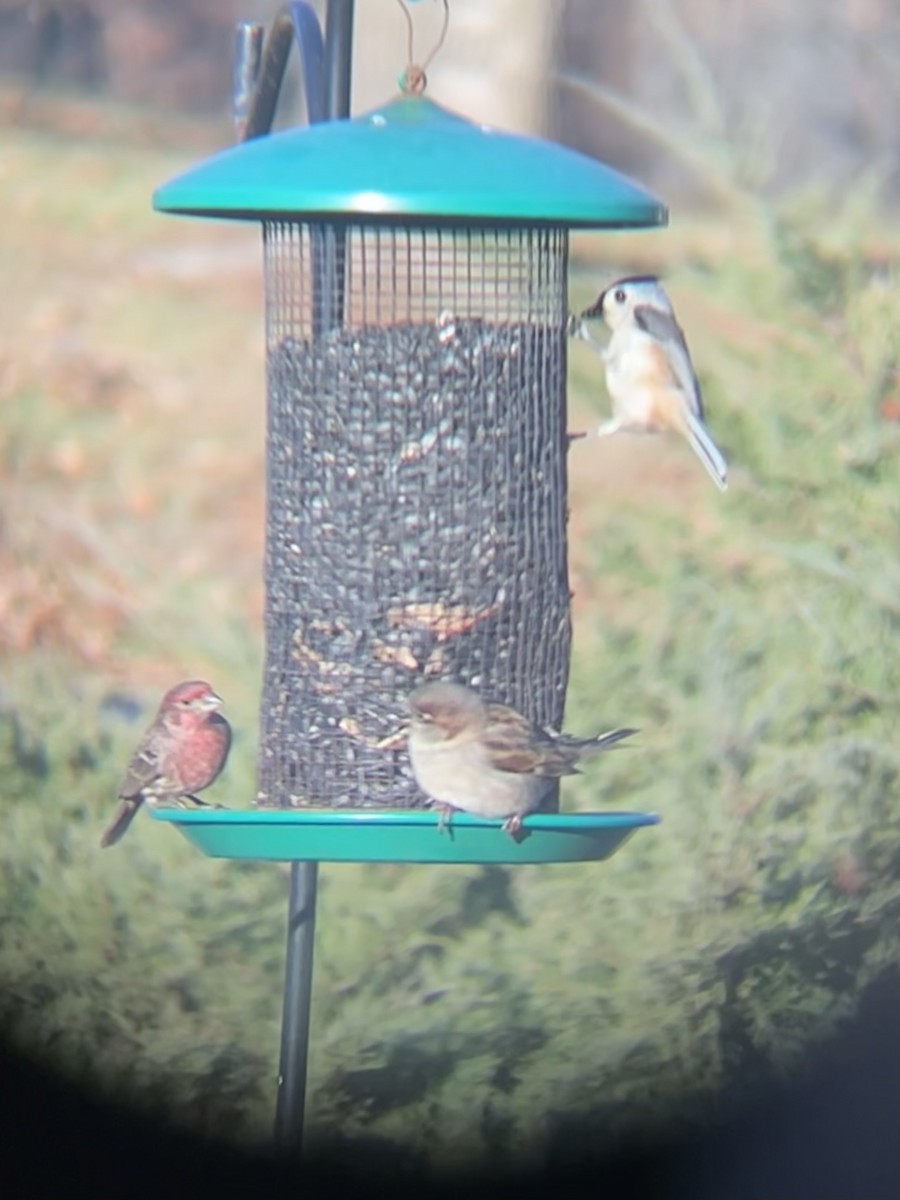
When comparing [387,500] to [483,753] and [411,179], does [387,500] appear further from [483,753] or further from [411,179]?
[411,179]

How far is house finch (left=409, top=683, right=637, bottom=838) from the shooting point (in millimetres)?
2676

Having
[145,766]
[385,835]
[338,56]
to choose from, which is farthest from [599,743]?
[338,56]

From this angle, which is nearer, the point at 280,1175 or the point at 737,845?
the point at 280,1175

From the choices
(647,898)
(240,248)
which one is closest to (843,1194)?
(647,898)

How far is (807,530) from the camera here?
429cm

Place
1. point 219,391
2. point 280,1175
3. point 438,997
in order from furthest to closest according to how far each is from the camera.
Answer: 1. point 219,391
2. point 438,997
3. point 280,1175

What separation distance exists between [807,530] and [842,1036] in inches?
40.7

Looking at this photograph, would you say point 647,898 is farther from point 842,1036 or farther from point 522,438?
point 522,438

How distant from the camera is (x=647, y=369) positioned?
10.9 feet

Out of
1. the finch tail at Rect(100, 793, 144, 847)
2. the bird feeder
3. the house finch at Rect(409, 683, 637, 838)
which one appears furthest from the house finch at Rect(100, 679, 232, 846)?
the house finch at Rect(409, 683, 637, 838)

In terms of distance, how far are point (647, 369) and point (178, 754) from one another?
3.06 ft

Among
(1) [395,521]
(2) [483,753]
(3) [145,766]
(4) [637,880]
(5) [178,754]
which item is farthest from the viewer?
(4) [637,880]

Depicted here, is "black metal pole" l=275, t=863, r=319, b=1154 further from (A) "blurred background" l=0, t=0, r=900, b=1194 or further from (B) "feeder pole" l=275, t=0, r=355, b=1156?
(A) "blurred background" l=0, t=0, r=900, b=1194

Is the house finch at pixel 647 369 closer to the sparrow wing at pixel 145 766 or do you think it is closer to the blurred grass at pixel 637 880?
the blurred grass at pixel 637 880
